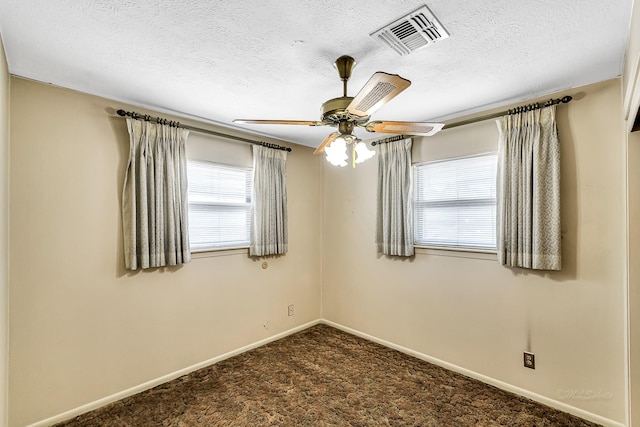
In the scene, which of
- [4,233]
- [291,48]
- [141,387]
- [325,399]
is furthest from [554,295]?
[4,233]

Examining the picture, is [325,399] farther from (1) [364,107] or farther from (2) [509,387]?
(1) [364,107]

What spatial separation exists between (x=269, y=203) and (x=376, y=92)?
2330 mm

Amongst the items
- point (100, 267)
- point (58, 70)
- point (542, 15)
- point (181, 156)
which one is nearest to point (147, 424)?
point (100, 267)

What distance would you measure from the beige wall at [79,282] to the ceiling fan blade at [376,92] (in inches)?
81.5

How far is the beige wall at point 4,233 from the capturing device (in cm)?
179

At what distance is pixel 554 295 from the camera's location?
7.86ft

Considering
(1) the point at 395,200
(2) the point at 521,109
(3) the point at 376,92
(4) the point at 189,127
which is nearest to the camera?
(3) the point at 376,92

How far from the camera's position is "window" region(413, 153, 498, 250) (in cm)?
278

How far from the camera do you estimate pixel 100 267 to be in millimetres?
2424

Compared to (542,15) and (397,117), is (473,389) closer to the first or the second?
(397,117)

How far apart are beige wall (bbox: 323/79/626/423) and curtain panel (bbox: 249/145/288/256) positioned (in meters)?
1.21

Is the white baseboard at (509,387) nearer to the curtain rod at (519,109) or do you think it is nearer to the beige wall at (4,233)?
the curtain rod at (519,109)

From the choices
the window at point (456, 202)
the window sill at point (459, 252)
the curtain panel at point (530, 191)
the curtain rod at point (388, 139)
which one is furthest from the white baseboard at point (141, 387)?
the curtain panel at point (530, 191)

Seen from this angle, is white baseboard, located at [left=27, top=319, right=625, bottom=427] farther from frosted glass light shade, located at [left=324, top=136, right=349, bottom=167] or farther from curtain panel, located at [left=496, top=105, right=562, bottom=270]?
frosted glass light shade, located at [left=324, top=136, right=349, bottom=167]
